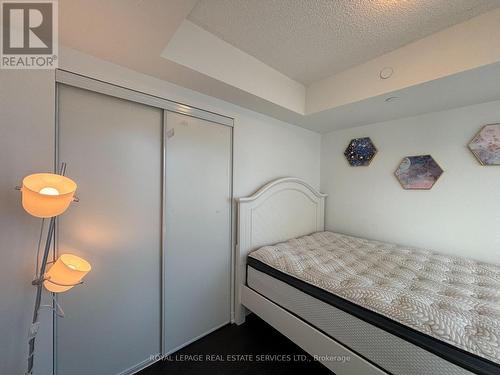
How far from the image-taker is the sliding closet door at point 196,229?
5.47ft

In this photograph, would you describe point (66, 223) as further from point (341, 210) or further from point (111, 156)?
point (341, 210)

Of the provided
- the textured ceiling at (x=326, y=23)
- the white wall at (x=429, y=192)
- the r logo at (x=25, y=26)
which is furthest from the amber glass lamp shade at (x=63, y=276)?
the white wall at (x=429, y=192)

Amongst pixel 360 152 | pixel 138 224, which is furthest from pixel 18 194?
pixel 360 152

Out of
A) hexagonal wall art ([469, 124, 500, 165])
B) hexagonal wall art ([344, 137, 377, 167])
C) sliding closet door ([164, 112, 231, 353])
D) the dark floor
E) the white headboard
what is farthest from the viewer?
hexagonal wall art ([344, 137, 377, 167])

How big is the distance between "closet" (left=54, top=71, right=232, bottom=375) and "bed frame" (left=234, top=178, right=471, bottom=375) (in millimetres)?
208

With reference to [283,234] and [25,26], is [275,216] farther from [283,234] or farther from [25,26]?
[25,26]

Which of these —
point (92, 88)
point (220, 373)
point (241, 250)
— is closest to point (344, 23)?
point (92, 88)

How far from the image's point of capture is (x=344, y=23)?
1.39 meters

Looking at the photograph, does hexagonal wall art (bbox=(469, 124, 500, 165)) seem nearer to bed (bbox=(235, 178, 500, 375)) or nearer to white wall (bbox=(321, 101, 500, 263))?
white wall (bbox=(321, 101, 500, 263))

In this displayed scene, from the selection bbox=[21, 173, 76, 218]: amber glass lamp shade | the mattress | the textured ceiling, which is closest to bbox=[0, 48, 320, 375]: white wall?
bbox=[21, 173, 76, 218]: amber glass lamp shade

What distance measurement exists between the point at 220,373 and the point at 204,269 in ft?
2.47

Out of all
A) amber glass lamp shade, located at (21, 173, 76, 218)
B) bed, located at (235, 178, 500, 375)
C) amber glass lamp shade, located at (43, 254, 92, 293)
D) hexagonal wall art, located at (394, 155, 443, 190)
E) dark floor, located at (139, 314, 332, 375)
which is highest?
hexagonal wall art, located at (394, 155, 443, 190)

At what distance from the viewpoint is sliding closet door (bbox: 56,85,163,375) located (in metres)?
1.27

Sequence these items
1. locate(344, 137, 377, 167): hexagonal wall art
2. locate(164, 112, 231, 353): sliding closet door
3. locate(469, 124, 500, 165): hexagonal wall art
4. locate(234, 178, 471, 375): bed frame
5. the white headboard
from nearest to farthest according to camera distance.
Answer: locate(234, 178, 471, 375): bed frame < locate(164, 112, 231, 353): sliding closet door < locate(469, 124, 500, 165): hexagonal wall art < the white headboard < locate(344, 137, 377, 167): hexagonal wall art
